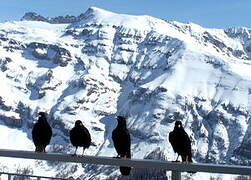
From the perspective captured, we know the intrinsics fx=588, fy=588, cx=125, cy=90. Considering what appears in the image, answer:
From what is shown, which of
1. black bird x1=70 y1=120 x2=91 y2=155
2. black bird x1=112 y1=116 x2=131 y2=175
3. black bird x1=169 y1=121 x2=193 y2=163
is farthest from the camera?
black bird x1=70 y1=120 x2=91 y2=155

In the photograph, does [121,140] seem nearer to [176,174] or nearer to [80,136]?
[80,136]

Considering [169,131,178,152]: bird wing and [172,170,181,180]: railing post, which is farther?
[169,131,178,152]: bird wing

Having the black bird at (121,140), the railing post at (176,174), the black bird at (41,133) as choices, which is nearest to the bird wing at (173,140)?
the black bird at (121,140)

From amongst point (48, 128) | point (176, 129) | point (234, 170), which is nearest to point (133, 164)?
point (234, 170)

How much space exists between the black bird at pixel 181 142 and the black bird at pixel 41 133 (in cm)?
445

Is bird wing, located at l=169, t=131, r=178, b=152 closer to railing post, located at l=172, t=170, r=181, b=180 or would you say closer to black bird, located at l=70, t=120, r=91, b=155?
black bird, located at l=70, t=120, r=91, b=155

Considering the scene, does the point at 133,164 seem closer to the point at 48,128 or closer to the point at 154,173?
the point at 154,173

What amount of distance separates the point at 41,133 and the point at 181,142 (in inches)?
201

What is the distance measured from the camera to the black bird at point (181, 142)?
14.1 meters

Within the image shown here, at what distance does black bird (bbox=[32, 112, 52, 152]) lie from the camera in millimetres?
17391

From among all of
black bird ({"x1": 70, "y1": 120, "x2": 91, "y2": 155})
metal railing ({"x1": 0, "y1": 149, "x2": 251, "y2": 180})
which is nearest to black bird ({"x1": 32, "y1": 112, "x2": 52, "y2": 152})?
black bird ({"x1": 70, "y1": 120, "x2": 91, "y2": 155})

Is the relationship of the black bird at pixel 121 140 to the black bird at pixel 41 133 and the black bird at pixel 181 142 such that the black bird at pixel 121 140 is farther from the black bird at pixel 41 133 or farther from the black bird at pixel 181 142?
the black bird at pixel 41 133

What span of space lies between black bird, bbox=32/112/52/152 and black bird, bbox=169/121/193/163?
4.45m

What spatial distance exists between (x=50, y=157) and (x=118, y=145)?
2.91m
